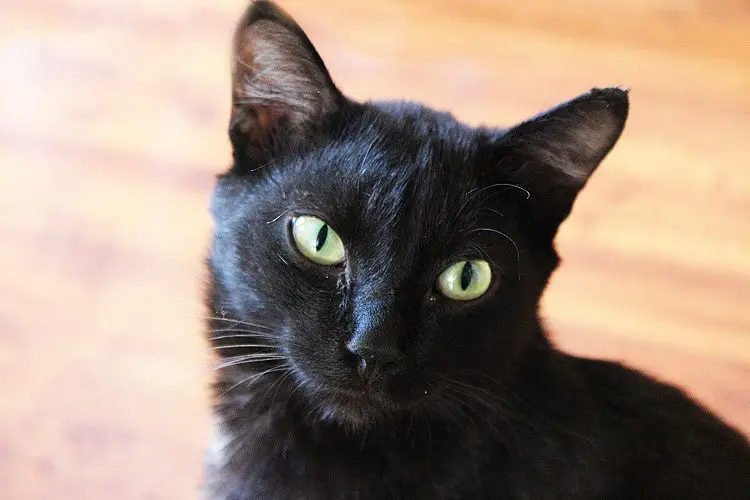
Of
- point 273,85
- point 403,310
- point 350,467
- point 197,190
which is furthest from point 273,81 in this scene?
point 197,190

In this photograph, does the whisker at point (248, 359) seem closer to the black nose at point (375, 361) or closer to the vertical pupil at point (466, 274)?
the black nose at point (375, 361)

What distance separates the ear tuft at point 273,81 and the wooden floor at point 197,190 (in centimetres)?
57

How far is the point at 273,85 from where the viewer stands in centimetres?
101

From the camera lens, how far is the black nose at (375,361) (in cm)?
89

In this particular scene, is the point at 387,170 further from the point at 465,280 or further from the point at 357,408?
the point at 357,408

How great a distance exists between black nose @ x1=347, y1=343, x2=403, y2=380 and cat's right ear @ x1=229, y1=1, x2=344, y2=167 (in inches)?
11.8

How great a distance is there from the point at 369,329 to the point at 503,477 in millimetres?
307

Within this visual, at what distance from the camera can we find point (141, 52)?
1.96m

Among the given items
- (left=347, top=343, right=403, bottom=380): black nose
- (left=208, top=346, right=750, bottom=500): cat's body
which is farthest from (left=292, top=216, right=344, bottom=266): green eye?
(left=208, top=346, right=750, bottom=500): cat's body

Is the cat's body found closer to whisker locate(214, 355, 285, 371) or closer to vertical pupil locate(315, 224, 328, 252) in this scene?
whisker locate(214, 355, 285, 371)

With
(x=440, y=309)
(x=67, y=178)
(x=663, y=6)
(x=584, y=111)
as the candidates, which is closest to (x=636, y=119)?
(x=663, y=6)

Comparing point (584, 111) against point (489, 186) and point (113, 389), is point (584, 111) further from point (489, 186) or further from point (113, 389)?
point (113, 389)

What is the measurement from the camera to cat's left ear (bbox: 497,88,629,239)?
0.94m

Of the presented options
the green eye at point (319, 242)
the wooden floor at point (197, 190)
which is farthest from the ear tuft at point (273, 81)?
the wooden floor at point (197, 190)
